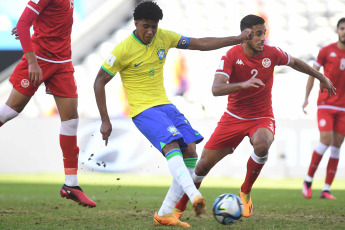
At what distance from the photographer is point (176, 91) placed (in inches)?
687

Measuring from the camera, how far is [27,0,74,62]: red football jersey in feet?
20.8

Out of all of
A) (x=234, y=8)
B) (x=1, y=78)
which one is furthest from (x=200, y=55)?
(x=1, y=78)

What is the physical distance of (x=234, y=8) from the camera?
21516 millimetres

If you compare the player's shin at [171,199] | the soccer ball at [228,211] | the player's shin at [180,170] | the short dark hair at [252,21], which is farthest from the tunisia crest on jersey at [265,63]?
the soccer ball at [228,211]

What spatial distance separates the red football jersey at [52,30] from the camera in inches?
249

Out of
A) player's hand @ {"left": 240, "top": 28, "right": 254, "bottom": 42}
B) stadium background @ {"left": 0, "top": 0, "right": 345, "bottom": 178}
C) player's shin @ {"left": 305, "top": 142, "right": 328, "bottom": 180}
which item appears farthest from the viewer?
stadium background @ {"left": 0, "top": 0, "right": 345, "bottom": 178}

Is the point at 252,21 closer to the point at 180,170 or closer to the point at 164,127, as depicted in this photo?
the point at 164,127

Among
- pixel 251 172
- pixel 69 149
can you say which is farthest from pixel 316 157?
pixel 69 149

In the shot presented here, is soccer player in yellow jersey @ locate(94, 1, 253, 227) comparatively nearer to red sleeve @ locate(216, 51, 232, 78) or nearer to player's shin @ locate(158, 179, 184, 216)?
player's shin @ locate(158, 179, 184, 216)

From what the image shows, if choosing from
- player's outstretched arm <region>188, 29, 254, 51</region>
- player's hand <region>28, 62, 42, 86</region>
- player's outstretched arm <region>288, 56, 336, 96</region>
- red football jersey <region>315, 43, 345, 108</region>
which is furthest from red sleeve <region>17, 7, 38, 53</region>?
red football jersey <region>315, 43, 345, 108</region>

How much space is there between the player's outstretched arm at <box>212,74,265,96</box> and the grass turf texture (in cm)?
127

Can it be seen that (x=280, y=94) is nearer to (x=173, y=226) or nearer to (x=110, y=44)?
(x=110, y=44)

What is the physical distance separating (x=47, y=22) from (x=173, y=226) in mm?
2524

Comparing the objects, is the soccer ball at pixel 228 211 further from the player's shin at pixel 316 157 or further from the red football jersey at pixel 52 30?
the player's shin at pixel 316 157
